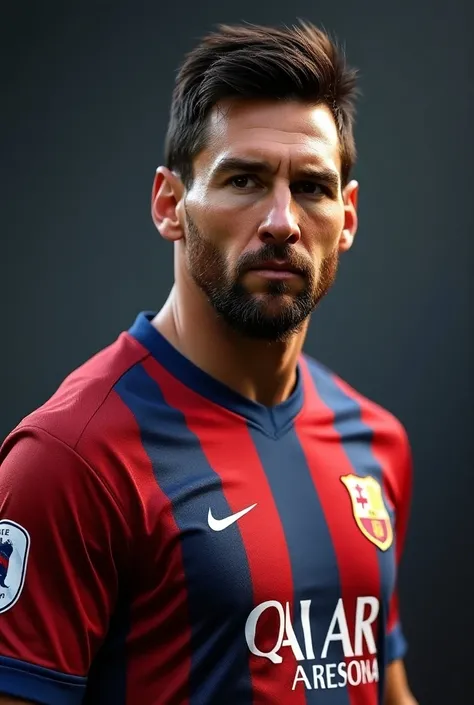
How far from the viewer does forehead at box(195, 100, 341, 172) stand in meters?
1.48

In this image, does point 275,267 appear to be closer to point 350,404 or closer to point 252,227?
point 252,227

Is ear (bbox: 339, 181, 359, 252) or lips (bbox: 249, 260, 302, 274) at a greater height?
ear (bbox: 339, 181, 359, 252)

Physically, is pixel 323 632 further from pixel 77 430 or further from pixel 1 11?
pixel 1 11

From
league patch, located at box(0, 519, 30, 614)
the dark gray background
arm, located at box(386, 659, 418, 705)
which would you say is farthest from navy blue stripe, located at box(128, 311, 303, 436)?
the dark gray background

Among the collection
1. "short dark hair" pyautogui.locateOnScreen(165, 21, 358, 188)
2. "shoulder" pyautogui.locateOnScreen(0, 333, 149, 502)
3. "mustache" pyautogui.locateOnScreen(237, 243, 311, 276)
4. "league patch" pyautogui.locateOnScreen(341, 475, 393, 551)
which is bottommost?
"league patch" pyautogui.locateOnScreen(341, 475, 393, 551)

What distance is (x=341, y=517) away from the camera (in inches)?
62.1

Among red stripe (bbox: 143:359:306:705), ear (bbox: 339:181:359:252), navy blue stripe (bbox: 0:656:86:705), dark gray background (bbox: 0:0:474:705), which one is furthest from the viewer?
dark gray background (bbox: 0:0:474:705)

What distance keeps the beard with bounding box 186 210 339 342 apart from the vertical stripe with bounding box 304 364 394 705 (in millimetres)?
261

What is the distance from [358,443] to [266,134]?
533 millimetres

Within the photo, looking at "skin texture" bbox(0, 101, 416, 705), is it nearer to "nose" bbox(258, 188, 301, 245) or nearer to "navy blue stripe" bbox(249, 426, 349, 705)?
"nose" bbox(258, 188, 301, 245)

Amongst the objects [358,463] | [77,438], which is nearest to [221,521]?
[77,438]

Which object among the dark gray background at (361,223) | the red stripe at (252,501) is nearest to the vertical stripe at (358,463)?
the red stripe at (252,501)

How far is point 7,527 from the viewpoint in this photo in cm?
132

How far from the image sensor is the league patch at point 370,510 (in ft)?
5.26
